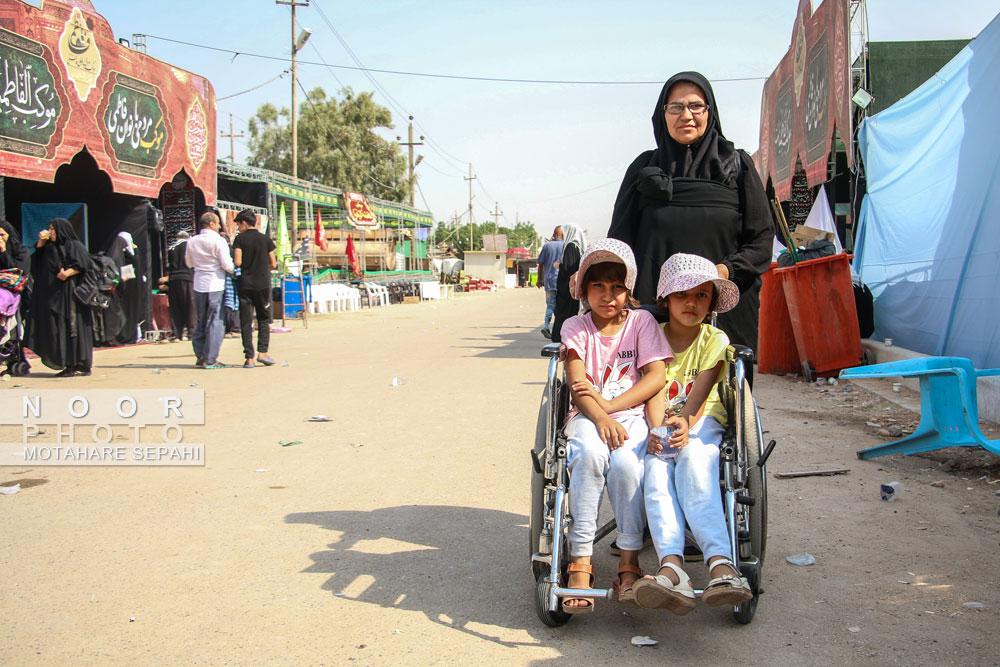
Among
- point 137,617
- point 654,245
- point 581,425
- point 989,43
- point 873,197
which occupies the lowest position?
point 137,617

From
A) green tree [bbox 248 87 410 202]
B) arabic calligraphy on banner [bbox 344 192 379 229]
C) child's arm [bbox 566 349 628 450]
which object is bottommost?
child's arm [bbox 566 349 628 450]

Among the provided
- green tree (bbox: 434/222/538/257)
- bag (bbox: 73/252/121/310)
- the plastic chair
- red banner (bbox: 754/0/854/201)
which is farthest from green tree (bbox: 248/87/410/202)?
the plastic chair

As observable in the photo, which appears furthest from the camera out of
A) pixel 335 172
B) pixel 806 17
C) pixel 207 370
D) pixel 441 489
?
pixel 335 172

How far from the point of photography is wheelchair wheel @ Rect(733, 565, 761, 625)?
272 centimetres

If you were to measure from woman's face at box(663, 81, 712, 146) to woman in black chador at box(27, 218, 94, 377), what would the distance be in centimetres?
777

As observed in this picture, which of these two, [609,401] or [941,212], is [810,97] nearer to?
[941,212]

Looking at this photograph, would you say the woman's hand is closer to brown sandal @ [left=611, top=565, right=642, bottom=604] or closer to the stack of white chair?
brown sandal @ [left=611, top=565, right=642, bottom=604]

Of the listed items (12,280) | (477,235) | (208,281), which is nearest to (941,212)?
(208,281)

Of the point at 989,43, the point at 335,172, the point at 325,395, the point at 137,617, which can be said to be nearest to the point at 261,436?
the point at 325,395

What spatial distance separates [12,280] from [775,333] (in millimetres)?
8129

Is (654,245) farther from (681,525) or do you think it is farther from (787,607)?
(787,607)

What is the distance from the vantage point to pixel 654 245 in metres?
3.48

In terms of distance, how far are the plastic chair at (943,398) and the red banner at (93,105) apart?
10168 millimetres

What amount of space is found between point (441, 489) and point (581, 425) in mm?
1889
